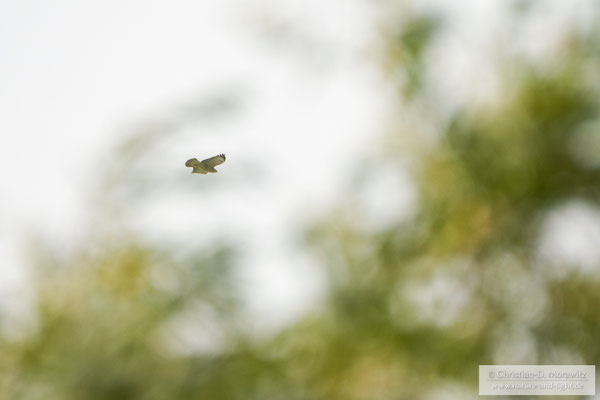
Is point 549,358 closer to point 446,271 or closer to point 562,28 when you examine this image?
point 446,271

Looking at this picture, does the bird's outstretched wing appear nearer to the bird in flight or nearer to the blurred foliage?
the bird in flight

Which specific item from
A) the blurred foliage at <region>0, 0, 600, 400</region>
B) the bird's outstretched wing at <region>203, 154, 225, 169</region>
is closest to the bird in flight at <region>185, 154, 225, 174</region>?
the bird's outstretched wing at <region>203, 154, 225, 169</region>


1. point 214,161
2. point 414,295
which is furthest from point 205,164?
point 414,295

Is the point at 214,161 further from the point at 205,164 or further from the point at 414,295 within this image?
the point at 414,295

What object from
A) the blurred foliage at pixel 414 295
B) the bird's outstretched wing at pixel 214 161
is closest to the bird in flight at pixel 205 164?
the bird's outstretched wing at pixel 214 161

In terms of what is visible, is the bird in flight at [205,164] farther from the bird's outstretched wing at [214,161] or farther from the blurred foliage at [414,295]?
the blurred foliage at [414,295]

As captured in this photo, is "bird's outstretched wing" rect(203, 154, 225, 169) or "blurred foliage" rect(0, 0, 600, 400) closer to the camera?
"bird's outstretched wing" rect(203, 154, 225, 169)
